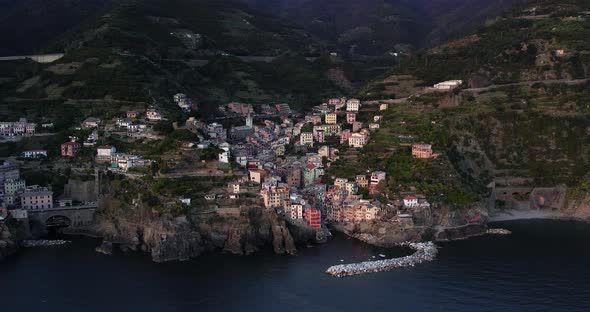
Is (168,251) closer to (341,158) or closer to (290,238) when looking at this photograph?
(290,238)

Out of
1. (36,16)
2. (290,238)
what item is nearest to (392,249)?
(290,238)

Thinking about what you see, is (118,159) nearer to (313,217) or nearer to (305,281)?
(313,217)

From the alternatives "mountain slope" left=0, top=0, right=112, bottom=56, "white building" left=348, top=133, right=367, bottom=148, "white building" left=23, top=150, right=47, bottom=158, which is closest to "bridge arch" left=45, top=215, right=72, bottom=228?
"white building" left=23, top=150, right=47, bottom=158

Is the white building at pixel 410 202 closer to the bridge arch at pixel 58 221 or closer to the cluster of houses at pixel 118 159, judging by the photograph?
the cluster of houses at pixel 118 159

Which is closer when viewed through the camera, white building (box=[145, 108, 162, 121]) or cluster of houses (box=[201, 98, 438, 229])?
cluster of houses (box=[201, 98, 438, 229])

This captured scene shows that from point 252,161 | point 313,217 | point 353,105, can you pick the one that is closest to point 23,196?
point 252,161

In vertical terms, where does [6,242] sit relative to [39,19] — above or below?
below

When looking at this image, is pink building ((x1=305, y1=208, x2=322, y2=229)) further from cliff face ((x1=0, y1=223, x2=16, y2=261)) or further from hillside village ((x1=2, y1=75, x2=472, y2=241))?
cliff face ((x1=0, y1=223, x2=16, y2=261))

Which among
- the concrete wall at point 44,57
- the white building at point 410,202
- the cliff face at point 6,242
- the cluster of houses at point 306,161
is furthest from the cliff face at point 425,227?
the concrete wall at point 44,57

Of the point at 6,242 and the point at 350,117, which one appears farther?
the point at 350,117
